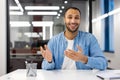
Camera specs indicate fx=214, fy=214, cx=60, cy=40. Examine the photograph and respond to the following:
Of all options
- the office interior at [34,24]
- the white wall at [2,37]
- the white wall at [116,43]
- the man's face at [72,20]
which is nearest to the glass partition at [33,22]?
the office interior at [34,24]

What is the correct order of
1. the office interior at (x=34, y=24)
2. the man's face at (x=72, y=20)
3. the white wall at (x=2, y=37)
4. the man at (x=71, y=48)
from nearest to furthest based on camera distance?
the man at (x=71, y=48), the man's face at (x=72, y=20), the white wall at (x=2, y=37), the office interior at (x=34, y=24)

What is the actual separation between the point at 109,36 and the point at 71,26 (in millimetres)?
3095

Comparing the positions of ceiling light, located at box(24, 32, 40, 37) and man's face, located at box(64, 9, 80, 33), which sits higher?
man's face, located at box(64, 9, 80, 33)

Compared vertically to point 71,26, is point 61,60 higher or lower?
lower

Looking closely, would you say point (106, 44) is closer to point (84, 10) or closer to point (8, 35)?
point (84, 10)

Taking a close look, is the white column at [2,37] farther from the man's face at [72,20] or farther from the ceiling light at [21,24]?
the man's face at [72,20]

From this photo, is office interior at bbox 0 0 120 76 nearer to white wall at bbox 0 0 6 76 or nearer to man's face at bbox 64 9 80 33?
white wall at bbox 0 0 6 76

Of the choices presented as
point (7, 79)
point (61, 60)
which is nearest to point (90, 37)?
point (61, 60)

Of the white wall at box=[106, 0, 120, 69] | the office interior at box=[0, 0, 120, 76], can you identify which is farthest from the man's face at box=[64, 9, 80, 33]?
the white wall at box=[106, 0, 120, 69]

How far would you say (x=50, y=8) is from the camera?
14.1 ft

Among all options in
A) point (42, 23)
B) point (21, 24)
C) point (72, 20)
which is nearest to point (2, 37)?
point (21, 24)

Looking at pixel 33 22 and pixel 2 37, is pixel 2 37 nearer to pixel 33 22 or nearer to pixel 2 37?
pixel 2 37

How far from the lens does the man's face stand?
7.30 ft

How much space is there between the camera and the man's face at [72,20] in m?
2.23
